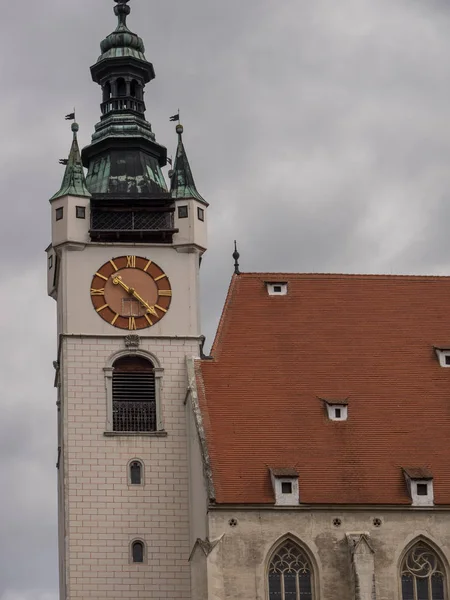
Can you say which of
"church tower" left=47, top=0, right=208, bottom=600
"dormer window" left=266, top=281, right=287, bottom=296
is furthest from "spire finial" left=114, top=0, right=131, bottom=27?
"dormer window" left=266, top=281, right=287, bottom=296

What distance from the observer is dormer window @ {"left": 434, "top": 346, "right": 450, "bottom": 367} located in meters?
64.4

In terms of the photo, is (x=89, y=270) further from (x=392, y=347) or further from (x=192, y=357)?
(x=392, y=347)

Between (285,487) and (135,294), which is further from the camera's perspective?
(135,294)

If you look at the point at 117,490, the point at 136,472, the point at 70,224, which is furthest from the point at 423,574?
the point at 70,224

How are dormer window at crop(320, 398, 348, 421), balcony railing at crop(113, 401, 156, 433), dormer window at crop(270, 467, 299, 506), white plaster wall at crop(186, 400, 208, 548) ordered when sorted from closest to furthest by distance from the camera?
dormer window at crop(270, 467, 299, 506) → white plaster wall at crop(186, 400, 208, 548) → dormer window at crop(320, 398, 348, 421) → balcony railing at crop(113, 401, 156, 433)

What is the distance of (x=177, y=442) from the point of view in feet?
207

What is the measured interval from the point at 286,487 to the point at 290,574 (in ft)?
7.65

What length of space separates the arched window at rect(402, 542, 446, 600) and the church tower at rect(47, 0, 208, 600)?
6.10 metres

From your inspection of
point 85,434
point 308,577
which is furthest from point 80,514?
point 308,577

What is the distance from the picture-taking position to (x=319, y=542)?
2334 inches

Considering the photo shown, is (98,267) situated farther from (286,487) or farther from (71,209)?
(286,487)

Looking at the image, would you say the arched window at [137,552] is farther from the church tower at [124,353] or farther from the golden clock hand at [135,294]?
the golden clock hand at [135,294]

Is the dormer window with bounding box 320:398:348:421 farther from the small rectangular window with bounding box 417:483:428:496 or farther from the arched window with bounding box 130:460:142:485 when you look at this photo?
the arched window with bounding box 130:460:142:485

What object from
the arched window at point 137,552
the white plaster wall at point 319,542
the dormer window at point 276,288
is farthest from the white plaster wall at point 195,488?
the dormer window at point 276,288
